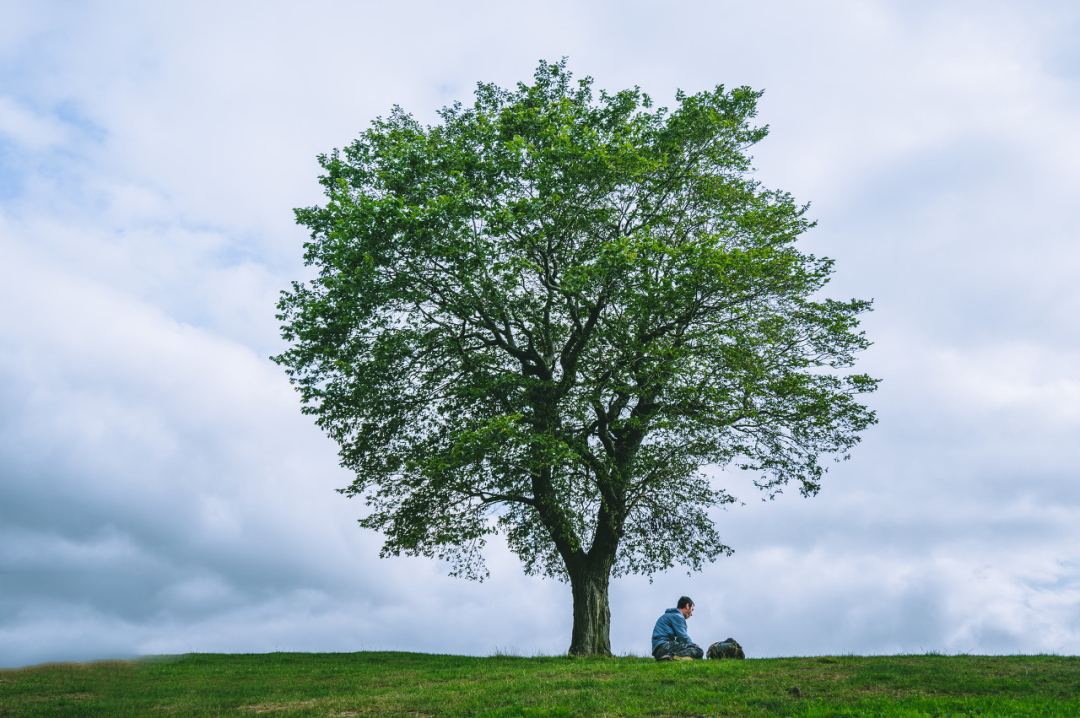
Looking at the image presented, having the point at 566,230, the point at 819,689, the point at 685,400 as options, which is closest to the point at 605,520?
the point at 685,400

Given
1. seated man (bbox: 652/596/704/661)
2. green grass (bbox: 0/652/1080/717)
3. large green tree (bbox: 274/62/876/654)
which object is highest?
large green tree (bbox: 274/62/876/654)

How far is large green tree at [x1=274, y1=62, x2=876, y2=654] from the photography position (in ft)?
71.7

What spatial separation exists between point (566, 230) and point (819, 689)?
1466 cm

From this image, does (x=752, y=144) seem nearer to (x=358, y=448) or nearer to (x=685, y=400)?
→ (x=685, y=400)

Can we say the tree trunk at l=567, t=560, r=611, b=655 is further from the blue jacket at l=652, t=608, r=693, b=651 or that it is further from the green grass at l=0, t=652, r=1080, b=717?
the blue jacket at l=652, t=608, r=693, b=651

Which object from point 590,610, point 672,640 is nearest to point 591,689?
point 672,640

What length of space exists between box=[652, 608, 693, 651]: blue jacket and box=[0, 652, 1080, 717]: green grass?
3.36 ft

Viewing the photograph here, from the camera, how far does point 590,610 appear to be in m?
23.6

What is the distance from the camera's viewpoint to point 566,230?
75.6 feet

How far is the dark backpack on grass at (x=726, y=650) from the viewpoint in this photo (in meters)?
19.5

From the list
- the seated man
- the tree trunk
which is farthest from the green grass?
the tree trunk

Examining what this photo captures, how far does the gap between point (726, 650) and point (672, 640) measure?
1.50 metres

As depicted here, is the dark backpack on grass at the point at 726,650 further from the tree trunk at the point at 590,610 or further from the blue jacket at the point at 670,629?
the tree trunk at the point at 590,610

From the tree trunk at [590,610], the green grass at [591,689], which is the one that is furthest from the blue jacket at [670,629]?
the tree trunk at [590,610]
